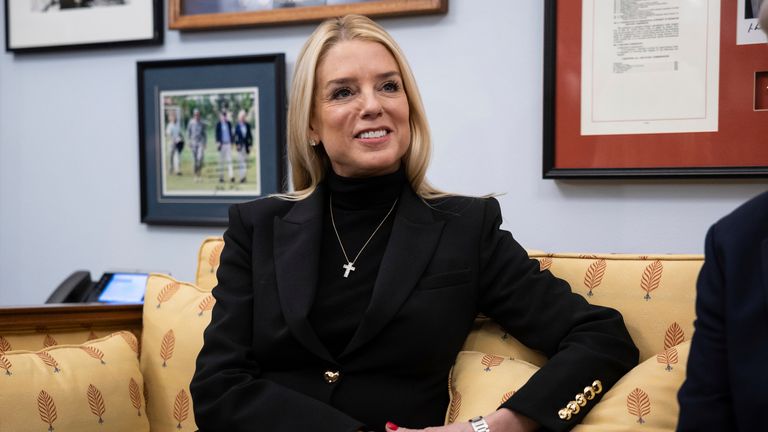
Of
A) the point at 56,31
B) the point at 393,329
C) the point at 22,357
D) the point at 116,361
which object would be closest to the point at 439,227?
the point at 393,329

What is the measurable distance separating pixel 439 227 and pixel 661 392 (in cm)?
57

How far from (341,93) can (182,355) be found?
0.75m

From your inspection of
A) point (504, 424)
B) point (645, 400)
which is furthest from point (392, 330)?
point (645, 400)

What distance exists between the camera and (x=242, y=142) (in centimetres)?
261

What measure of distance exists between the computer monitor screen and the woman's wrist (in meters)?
1.34

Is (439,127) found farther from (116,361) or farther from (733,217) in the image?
(733,217)

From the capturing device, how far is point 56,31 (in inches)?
110

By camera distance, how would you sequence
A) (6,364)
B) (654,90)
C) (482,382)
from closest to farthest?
(482,382) → (6,364) → (654,90)

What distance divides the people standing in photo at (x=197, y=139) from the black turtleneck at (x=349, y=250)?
0.88 meters

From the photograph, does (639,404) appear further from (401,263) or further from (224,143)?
(224,143)

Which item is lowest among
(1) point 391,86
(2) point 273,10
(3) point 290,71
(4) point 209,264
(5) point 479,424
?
(5) point 479,424

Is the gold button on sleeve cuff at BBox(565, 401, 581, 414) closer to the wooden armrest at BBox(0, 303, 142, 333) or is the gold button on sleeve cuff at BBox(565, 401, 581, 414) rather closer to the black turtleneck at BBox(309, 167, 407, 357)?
the black turtleneck at BBox(309, 167, 407, 357)

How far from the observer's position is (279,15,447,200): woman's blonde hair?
72.3 inches

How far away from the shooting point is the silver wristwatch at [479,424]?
150cm
